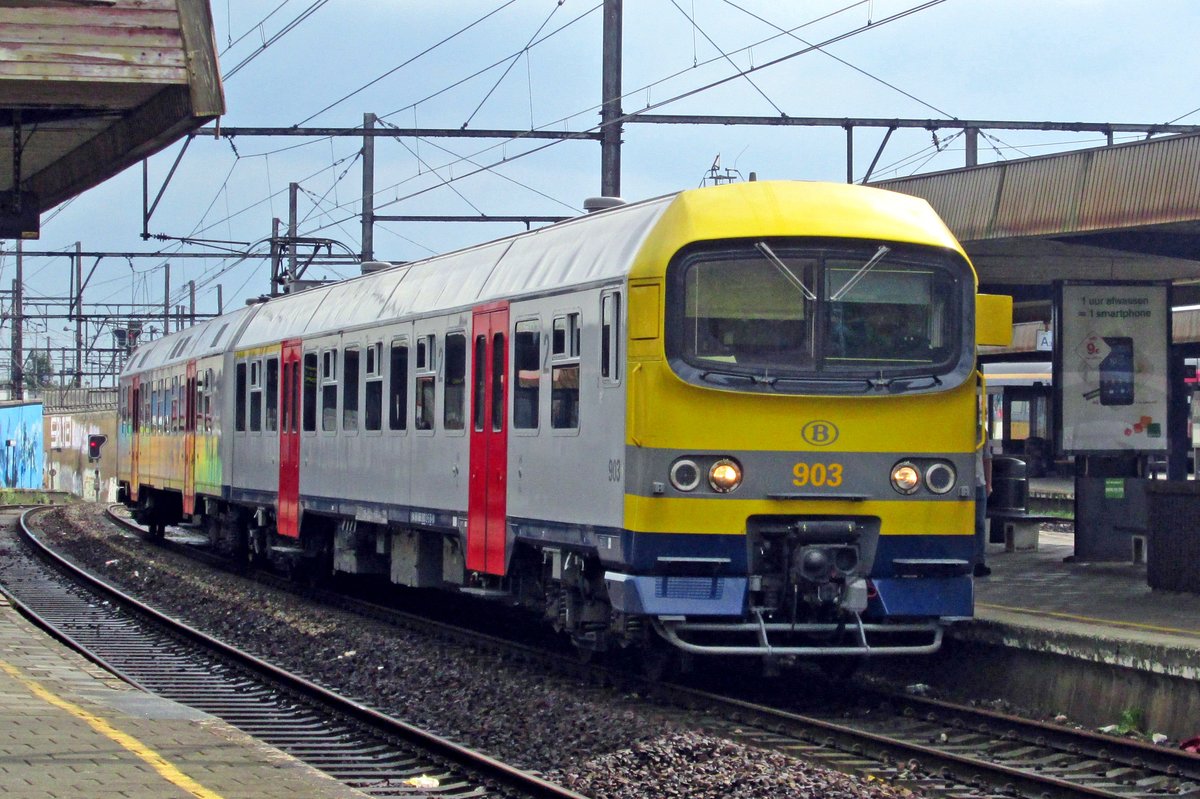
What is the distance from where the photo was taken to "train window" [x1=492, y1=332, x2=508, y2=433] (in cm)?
1307

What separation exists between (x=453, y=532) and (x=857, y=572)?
14.4 ft

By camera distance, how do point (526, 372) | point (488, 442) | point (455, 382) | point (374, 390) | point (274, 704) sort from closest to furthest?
point (274, 704) → point (526, 372) → point (488, 442) → point (455, 382) → point (374, 390)

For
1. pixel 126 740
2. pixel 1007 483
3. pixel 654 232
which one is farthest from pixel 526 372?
pixel 1007 483

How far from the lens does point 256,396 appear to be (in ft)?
68.8

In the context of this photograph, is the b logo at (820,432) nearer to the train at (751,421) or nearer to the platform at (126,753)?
the train at (751,421)

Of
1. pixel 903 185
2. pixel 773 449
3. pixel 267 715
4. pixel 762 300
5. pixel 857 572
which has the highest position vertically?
pixel 903 185

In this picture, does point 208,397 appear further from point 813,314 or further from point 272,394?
point 813,314

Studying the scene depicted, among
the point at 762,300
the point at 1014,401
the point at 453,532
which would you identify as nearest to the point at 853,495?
the point at 762,300

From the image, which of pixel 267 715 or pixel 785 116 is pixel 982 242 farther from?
pixel 267 715

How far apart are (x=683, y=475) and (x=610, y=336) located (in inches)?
44.4

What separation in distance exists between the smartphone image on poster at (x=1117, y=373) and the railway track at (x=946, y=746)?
22.5ft

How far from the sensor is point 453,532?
46.5 ft

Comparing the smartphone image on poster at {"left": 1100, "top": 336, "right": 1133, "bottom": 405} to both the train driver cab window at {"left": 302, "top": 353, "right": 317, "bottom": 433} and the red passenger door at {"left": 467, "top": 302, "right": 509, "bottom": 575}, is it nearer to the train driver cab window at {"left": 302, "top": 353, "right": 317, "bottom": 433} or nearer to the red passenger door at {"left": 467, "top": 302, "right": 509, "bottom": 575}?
the red passenger door at {"left": 467, "top": 302, "right": 509, "bottom": 575}

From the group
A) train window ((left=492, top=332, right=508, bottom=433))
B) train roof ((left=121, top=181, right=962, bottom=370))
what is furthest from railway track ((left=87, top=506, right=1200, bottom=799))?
train roof ((left=121, top=181, right=962, bottom=370))
